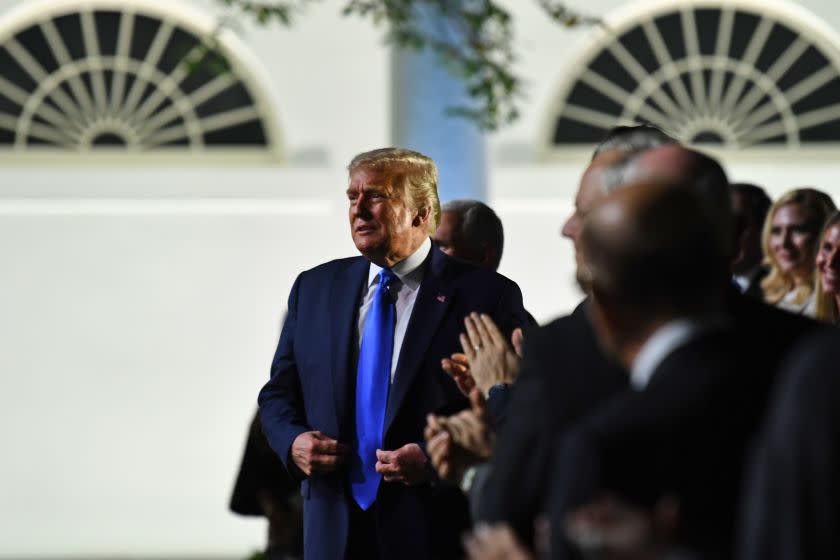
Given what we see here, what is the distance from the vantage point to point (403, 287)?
15.0ft

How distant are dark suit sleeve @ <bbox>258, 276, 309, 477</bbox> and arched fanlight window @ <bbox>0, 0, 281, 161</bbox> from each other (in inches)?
304

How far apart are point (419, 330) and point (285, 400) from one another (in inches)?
20.0

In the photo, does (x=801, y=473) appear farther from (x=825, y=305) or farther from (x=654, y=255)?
(x=825, y=305)

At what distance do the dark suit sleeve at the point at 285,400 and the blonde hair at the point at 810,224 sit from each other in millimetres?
2132

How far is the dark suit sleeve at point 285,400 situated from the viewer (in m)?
4.47

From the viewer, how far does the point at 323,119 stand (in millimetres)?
12211

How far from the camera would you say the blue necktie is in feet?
14.3

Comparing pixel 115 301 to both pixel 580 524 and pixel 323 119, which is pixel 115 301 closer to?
pixel 323 119

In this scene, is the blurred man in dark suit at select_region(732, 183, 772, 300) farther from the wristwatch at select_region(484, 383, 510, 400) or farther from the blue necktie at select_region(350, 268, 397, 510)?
the wristwatch at select_region(484, 383, 510, 400)

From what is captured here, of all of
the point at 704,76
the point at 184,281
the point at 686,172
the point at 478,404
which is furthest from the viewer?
the point at 184,281

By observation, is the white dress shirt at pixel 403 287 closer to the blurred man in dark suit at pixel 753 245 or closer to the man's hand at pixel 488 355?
the man's hand at pixel 488 355

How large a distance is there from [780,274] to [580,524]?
13.6 ft

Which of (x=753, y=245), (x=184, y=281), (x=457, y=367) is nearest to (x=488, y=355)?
(x=457, y=367)

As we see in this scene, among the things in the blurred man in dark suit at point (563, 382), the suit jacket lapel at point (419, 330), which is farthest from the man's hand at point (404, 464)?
the blurred man in dark suit at point (563, 382)
